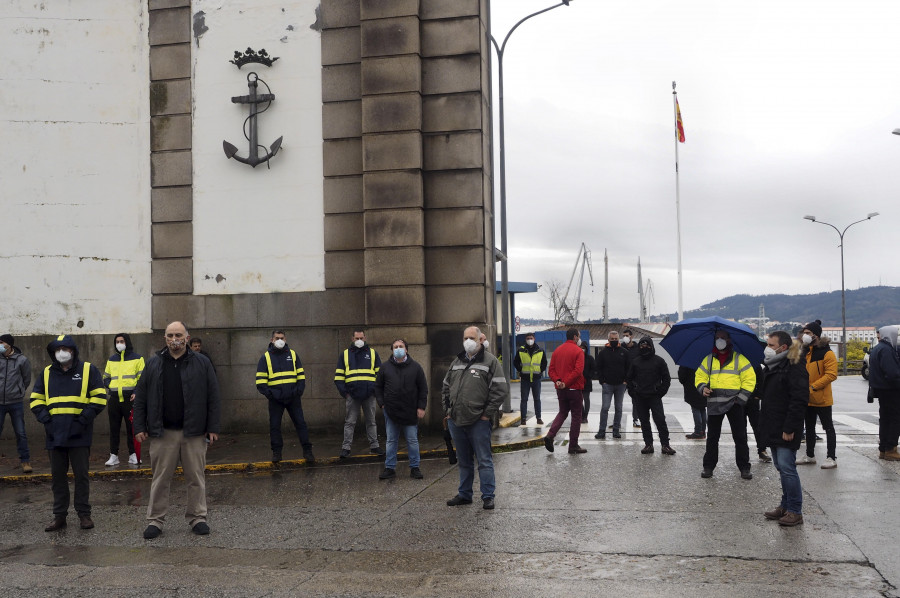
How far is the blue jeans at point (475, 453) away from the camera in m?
8.77

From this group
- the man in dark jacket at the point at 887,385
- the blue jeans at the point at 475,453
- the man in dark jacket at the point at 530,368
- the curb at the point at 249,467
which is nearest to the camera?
the blue jeans at the point at 475,453

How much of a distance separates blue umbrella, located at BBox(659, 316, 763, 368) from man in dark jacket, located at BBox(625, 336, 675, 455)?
1.61 metres

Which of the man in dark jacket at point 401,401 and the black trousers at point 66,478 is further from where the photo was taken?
the man in dark jacket at point 401,401

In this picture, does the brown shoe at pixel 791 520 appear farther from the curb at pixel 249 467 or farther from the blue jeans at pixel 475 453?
the curb at pixel 249 467

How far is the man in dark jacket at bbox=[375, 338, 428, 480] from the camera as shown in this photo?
1060cm

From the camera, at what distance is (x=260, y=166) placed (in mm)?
14930

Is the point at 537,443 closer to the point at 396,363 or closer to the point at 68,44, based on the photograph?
the point at 396,363

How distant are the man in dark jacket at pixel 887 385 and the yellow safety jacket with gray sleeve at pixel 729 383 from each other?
7.21 feet

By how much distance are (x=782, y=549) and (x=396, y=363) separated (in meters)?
5.35

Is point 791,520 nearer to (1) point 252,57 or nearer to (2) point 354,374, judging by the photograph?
(2) point 354,374

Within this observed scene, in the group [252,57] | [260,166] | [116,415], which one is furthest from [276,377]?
[252,57]

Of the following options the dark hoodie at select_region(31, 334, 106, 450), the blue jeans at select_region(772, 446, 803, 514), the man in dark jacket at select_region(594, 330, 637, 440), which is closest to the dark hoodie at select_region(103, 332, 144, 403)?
the dark hoodie at select_region(31, 334, 106, 450)

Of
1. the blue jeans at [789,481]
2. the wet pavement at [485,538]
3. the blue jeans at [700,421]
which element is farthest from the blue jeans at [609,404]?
the blue jeans at [789,481]

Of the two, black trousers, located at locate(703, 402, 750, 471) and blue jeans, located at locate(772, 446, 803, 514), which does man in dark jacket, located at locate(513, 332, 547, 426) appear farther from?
blue jeans, located at locate(772, 446, 803, 514)
